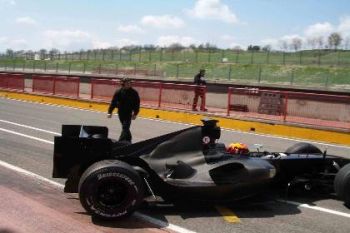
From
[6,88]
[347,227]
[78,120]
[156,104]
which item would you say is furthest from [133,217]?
[6,88]

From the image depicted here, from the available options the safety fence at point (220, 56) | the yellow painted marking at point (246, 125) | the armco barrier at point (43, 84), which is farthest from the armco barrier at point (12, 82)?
the safety fence at point (220, 56)

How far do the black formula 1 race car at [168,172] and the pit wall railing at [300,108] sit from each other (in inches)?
355

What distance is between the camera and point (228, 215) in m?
6.62

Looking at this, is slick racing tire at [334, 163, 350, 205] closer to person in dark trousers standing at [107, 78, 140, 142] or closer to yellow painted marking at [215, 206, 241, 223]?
yellow painted marking at [215, 206, 241, 223]

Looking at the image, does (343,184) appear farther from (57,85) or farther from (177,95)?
(57,85)

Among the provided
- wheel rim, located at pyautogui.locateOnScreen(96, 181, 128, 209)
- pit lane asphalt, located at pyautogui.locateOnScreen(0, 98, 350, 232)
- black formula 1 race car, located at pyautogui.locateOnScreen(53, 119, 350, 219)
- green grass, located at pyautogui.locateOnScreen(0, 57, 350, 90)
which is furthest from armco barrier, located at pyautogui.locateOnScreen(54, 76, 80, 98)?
wheel rim, located at pyautogui.locateOnScreen(96, 181, 128, 209)

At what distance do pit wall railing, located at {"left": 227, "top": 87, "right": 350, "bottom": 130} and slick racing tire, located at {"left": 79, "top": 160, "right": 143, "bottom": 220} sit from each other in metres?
10.9

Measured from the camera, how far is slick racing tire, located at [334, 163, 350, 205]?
6.77 meters

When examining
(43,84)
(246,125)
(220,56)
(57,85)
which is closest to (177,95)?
(246,125)

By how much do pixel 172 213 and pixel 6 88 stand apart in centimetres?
2621

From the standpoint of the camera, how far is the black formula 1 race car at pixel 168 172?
613cm

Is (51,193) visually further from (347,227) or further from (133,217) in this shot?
(347,227)

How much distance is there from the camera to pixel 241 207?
23.0ft

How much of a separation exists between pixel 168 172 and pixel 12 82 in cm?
2573
